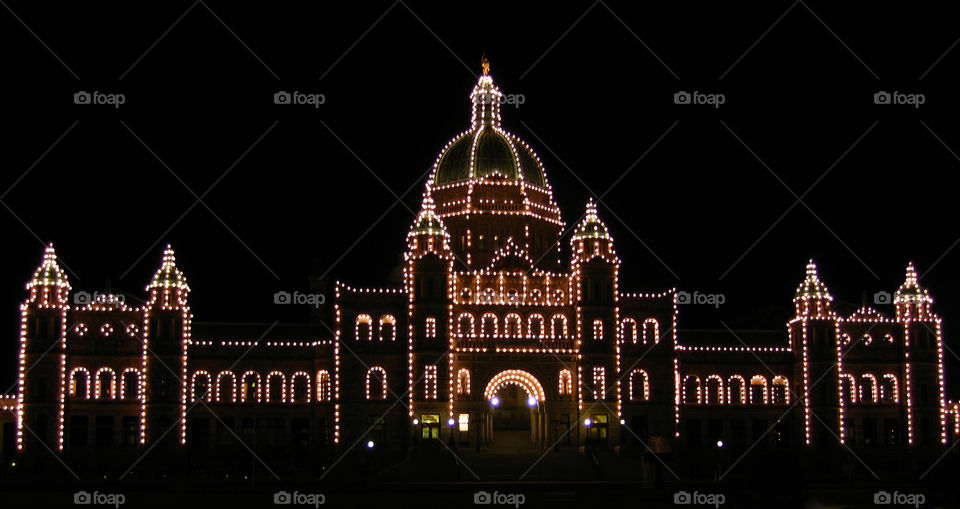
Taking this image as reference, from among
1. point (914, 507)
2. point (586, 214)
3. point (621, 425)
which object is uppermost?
point (586, 214)

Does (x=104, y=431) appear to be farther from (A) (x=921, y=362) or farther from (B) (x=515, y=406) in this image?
(A) (x=921, y=362)

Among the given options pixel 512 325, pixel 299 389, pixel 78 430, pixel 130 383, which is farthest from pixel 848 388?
pixel 78 430

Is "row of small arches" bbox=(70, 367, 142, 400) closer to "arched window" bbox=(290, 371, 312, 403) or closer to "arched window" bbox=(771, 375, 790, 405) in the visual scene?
"arched window" bbox=(290, 371, 312, 403)

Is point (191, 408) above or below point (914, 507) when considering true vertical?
above

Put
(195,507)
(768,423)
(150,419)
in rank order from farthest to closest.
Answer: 1. (768,423)
2. (150,419)
3. (195,507)

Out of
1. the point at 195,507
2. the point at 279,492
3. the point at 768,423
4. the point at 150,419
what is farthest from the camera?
the point at 768,423

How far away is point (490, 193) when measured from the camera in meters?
92.6

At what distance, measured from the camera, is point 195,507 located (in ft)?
138

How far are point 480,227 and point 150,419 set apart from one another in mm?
27593

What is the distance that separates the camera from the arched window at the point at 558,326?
280 feet

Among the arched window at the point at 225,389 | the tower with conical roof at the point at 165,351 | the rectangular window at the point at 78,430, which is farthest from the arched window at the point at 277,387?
the rectangular window at the point at 78,430

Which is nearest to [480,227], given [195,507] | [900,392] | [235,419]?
[235,419]

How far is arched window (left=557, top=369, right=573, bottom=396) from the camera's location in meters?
84.2

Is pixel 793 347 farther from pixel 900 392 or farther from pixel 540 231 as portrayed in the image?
pixel 540 231
